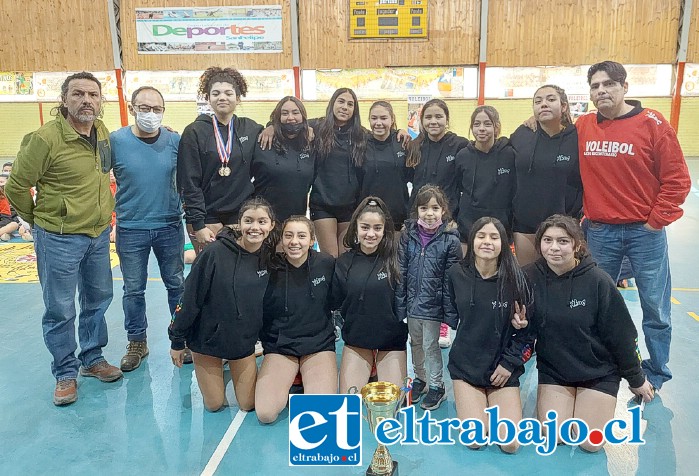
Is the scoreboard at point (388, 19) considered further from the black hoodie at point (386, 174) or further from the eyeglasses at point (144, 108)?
the eyeglasses at point (144, 108)

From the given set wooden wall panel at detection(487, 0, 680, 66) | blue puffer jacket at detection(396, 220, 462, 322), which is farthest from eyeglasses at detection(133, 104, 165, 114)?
wooden wall panel at detection(487, 0, 680, 66)

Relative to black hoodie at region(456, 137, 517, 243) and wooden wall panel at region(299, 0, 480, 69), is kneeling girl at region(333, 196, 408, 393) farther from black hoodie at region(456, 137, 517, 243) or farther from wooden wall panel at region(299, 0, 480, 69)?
wooden wall panel at region(299, 0, 480, 69)

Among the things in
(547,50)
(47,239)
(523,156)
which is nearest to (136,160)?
(47,239)

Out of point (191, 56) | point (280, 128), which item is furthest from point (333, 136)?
point (191, 56)

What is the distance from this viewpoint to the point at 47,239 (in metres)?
3.68

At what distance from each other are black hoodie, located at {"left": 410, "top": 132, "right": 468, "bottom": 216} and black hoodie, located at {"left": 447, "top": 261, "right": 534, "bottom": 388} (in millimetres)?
1167

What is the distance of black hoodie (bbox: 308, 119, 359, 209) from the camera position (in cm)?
441

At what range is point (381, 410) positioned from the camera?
2.96 meters

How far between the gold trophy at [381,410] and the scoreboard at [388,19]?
1257cm

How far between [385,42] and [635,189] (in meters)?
11.7

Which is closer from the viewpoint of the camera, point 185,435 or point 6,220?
point 185,435

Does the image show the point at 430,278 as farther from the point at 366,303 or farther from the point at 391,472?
the point at 391,472

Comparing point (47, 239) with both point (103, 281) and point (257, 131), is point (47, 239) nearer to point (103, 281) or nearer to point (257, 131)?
point (103, 281)

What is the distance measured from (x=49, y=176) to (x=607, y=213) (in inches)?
148
